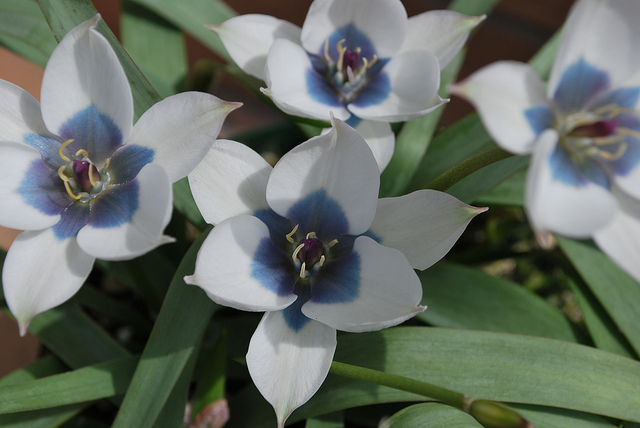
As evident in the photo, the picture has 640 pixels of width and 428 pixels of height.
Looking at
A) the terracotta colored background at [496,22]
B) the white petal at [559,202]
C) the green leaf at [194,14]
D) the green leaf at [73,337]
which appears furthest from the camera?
the terracotta colored background at [496,22]

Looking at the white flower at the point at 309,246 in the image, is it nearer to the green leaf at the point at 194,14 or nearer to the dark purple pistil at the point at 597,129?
the dark purple pistil at the point at 597,129

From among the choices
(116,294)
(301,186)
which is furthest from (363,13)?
(116,294)

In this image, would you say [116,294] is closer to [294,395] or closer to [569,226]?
[294,395]

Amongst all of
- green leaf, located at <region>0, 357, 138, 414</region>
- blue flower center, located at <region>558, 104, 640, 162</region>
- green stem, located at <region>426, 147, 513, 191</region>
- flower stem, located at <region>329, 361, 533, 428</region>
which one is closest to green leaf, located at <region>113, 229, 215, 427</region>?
green leaf, located at <region>0, 357, 138, 414</region>

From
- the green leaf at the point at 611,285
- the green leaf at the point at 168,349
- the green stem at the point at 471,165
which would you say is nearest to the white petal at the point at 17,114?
the green leaf at the point at 168,349

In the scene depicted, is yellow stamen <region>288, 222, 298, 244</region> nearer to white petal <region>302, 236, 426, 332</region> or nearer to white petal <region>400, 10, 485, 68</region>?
white petal <region>302, 236, 426, 332</region>

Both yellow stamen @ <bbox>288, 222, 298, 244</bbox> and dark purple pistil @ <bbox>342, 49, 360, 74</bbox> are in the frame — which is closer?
yellow stamen @ <bbox>288, 222, 298, 244</bbox>
